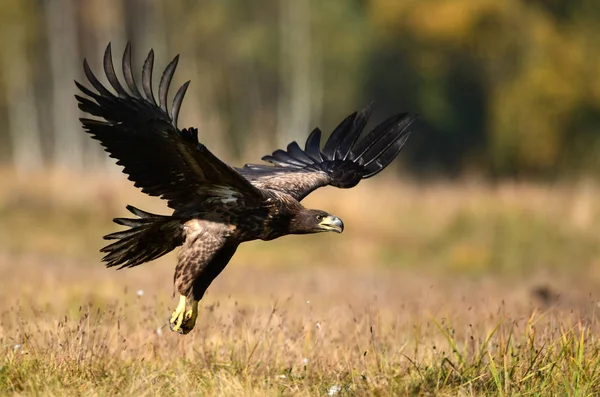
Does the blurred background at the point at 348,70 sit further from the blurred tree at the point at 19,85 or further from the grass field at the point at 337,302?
the grass field at the point at 337,302

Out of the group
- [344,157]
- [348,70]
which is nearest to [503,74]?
[348,70]

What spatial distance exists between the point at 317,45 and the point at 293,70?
125cm

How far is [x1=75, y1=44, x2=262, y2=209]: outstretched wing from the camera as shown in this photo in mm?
6250

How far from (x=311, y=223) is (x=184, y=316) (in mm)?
990

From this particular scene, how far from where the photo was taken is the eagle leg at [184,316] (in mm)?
6742

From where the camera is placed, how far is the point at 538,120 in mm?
28875

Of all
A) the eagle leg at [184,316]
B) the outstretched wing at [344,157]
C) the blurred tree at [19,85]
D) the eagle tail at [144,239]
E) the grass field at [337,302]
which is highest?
the blurred tree at [19,85]

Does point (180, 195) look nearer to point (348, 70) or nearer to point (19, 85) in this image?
point (348, 70)

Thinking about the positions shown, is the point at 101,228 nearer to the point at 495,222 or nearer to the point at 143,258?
the point at 495,222

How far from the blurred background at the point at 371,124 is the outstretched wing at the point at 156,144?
4.67 m

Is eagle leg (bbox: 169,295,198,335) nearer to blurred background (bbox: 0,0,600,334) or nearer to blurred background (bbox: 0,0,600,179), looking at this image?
blurred background (bbox: 0,0,600,334)

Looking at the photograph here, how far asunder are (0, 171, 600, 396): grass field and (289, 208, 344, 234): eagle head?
1.69 feet

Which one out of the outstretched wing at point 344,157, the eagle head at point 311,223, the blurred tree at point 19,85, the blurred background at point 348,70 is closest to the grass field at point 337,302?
the eagle head at point 311,223

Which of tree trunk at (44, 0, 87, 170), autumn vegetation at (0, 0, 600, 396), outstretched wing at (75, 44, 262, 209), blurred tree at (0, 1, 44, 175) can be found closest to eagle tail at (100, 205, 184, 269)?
outstretched wing at (75, 44, 262, 209)
